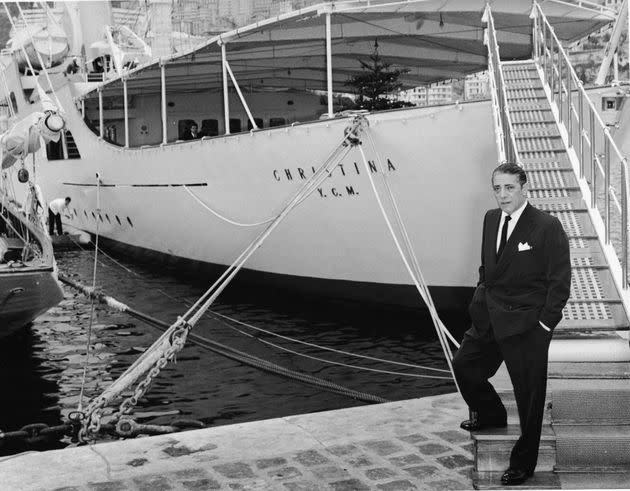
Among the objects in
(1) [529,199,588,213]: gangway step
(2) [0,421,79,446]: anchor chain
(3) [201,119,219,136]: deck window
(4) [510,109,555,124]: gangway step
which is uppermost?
(4) [510,109,555,124]: gangway step

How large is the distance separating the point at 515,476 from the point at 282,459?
1.58 meters

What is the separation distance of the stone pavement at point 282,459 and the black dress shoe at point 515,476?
0.34m

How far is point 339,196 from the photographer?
14.7m

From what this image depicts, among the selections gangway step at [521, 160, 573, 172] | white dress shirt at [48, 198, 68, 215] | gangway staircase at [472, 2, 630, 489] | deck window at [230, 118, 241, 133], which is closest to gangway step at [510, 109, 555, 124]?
gangway staircase at [472, 2, 630, 489]

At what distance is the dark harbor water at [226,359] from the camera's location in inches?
410

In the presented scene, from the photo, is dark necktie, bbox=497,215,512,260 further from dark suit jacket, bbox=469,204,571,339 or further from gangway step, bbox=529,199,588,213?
gangway step, bbox=529,199,588,213

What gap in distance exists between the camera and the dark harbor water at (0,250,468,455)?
1041cm

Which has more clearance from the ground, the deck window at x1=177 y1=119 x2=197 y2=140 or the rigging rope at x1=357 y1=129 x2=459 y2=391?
the deck window at x1=177 y1=119 x2=197 y2=140

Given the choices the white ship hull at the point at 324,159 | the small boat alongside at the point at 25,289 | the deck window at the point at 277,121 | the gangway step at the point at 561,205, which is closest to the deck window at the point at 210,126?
the white ship hull at the point at 324,159

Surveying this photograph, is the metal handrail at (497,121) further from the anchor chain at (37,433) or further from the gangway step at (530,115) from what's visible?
the anchor chain at (37,433)

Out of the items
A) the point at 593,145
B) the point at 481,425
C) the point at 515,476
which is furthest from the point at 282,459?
the point at 593,145

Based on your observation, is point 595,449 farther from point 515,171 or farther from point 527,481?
point 515,171

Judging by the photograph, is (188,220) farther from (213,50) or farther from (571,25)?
(571,25)

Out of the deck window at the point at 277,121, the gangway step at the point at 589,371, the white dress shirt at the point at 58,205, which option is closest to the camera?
the gangway step at the point at 589,371
